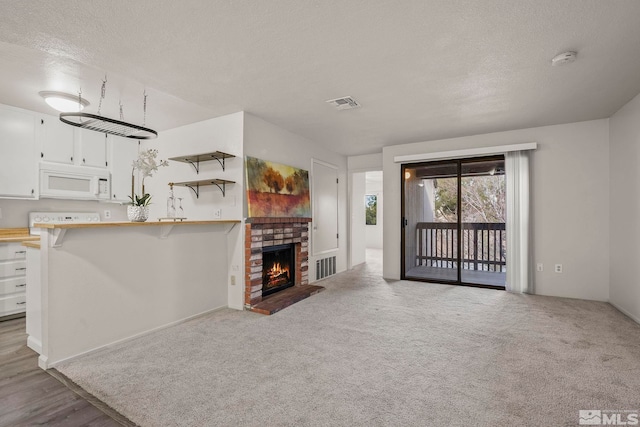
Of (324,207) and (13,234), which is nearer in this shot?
(13,234)

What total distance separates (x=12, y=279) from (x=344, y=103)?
4173mm

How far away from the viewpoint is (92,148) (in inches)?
167

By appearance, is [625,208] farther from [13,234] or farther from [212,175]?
[13,234]

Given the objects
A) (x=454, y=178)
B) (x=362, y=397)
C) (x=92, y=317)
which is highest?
(x=454, y=178)

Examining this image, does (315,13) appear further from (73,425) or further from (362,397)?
(73,425)

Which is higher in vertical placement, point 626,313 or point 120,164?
point 120,164

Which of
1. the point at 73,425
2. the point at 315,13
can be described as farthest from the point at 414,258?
the point at 73,425

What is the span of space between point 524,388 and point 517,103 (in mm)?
2926

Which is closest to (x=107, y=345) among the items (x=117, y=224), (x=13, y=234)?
(x=117, y=224)

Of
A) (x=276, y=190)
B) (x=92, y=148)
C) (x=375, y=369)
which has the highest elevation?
(x=92, y=148)

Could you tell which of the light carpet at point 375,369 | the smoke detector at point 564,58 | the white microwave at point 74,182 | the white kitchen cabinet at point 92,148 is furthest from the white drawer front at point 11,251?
the smoke detector at point 564,58

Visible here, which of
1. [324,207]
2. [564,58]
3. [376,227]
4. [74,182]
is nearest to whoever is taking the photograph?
[564,58]

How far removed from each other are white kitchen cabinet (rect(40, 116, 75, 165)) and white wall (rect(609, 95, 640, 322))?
6.72 meters

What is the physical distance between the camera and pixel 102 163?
171 inches
